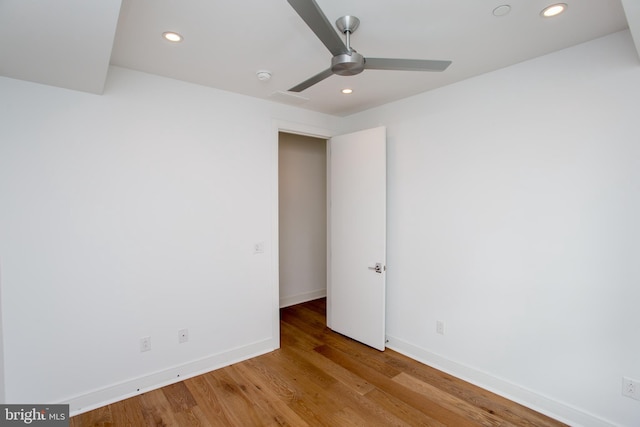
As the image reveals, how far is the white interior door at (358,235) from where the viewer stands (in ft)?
10.1

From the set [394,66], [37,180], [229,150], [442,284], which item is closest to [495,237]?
[442,284]

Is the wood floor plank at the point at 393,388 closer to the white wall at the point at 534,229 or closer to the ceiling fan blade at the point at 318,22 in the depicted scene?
the white wall at the point at 534,229

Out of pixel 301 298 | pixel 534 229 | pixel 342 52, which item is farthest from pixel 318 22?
pixel 301 298

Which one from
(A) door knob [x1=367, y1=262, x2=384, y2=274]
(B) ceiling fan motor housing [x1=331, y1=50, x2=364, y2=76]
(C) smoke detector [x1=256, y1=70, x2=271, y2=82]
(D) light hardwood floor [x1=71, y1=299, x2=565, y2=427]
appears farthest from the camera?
(A) door knob [x1=367, y1=262, x2=384, y2=274]

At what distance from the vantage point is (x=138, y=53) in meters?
2.05

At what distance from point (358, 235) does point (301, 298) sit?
1805 millimetres

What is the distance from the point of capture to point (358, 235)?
3.28m

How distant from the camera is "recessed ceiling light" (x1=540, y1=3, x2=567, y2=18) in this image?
1.57 metres

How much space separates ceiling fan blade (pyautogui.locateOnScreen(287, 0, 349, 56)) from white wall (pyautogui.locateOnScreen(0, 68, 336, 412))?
167cm

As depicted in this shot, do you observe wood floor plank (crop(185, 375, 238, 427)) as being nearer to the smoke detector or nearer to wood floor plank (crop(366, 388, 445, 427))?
wood floor plank (crop(366, 388, 445, 427))

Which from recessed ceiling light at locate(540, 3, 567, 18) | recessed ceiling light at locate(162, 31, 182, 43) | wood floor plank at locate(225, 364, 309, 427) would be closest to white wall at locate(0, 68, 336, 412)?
wood floor plank at locate(225, 364, 309, 427)

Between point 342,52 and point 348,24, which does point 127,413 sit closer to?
point 342,52

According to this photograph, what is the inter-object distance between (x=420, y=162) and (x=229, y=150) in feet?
5.91

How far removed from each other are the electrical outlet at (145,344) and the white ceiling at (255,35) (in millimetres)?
1888
